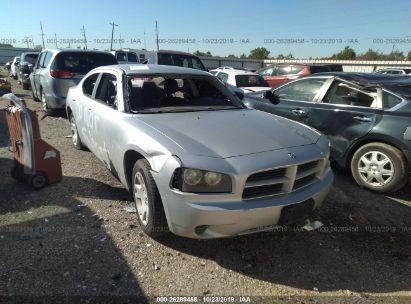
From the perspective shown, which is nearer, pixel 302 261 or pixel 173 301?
pixel 173 301

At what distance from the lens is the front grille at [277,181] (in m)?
2.91

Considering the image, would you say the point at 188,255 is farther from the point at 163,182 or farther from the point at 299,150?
the point at 299,150

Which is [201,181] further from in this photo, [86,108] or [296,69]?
[296,69]

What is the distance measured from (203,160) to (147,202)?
2.46 feet

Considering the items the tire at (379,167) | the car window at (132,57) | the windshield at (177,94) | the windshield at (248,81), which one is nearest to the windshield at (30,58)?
the car window at (132,57)

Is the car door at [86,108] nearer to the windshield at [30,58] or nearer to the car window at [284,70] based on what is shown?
the car window at [284,70]

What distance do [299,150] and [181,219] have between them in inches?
47.5

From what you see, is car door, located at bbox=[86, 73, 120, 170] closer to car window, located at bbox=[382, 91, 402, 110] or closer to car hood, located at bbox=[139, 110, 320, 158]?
car hood, located at bbox=[139, 110, 320, 158]

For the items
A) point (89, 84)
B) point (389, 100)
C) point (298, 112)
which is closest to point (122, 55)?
point (89, 84)

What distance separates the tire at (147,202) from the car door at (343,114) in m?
3.02

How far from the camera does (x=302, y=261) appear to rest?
324 cm

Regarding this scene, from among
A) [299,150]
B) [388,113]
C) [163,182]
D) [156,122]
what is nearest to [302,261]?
[299,150]

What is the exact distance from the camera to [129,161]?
12.2 ft

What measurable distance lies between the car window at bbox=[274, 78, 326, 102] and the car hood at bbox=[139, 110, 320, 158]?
6.01 ft
